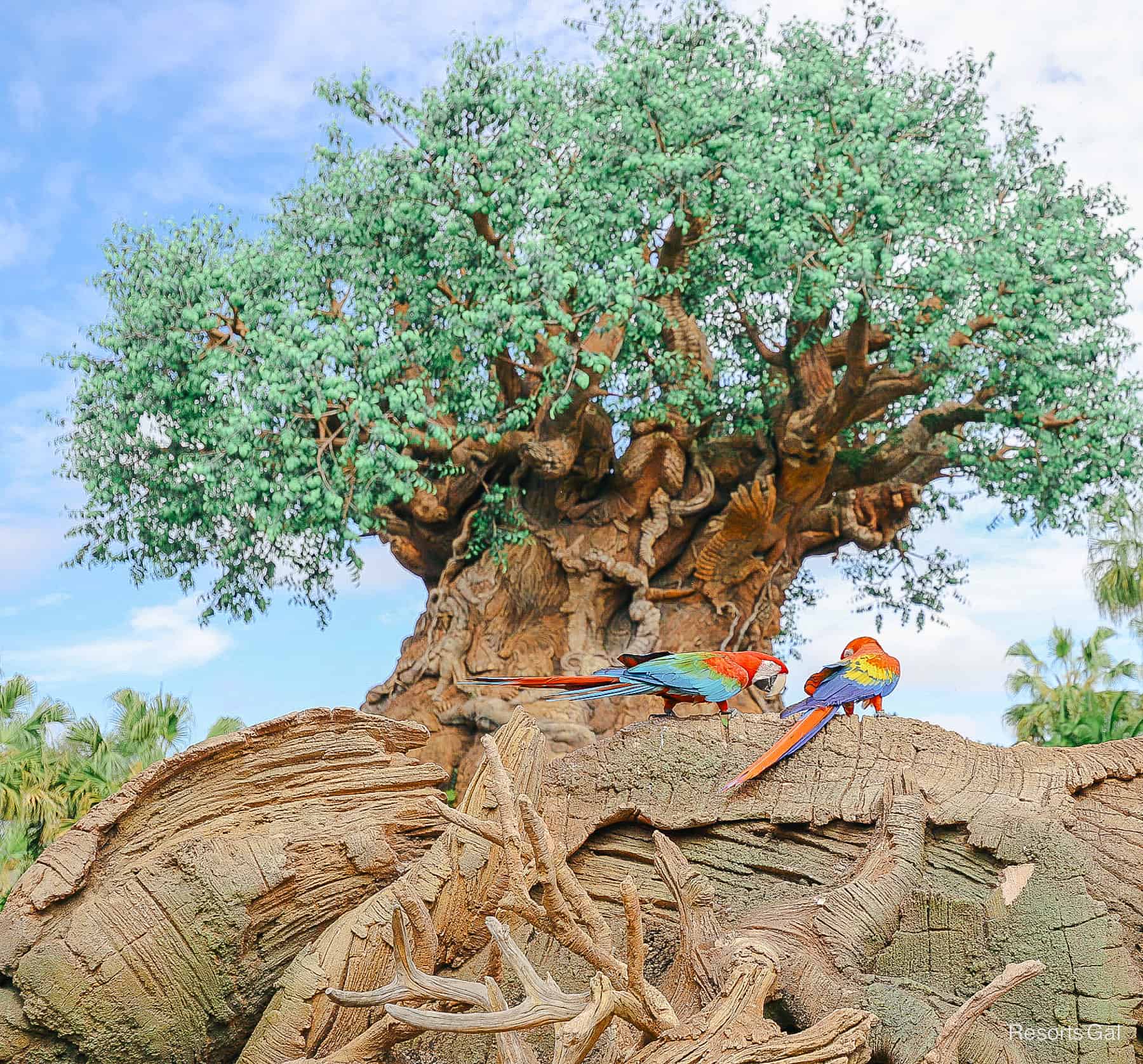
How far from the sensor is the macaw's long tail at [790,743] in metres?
4.77

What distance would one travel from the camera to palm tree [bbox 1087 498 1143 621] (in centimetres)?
1744

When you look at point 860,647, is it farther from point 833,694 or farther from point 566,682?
point 566,682

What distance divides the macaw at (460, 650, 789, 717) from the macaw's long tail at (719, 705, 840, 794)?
31 cm

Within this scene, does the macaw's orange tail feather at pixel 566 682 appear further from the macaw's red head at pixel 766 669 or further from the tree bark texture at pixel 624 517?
the tree bark texture at pixel 624 517

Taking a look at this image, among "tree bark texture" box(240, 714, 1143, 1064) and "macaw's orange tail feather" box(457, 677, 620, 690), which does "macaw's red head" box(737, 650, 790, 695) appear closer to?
"tree bark texture" box(240, 714, 1143, 1064)

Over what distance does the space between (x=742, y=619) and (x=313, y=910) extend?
822 centimetres

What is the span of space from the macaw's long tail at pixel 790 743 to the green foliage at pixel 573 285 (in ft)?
18.2

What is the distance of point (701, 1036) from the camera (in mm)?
3238

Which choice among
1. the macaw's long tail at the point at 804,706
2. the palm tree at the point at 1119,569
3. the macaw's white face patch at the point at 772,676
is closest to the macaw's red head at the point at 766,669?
the macaw's white face patch at the point at 772,676

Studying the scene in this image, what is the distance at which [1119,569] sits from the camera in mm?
17594

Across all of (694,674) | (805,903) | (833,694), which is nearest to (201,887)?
(694,674)

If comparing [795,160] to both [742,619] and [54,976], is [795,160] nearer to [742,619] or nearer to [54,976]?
[742,619]

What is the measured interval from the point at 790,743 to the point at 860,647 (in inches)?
25.5

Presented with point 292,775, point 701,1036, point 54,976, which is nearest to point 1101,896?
point 701,1036
